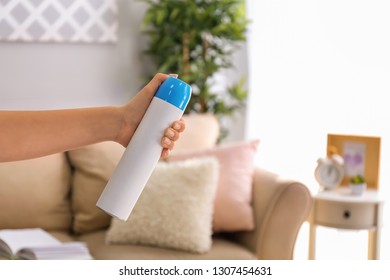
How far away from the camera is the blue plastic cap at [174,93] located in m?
0.93

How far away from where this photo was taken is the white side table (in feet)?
7.35

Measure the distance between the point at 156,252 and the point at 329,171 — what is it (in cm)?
63

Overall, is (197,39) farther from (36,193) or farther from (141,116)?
(141,116)

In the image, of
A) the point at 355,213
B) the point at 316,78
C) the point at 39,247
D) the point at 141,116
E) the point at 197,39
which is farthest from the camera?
the point at 197,39

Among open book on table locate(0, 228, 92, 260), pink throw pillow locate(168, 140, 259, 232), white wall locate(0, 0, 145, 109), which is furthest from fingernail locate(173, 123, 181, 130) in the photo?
pink throw pillow locate(168, 140, 259, 232)

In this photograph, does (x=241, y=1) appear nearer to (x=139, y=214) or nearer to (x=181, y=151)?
(x=181, y=151)

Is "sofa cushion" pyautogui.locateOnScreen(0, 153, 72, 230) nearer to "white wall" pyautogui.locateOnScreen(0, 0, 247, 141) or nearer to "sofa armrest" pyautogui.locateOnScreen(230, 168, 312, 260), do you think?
"white wall" pyautogui.locateOnScreen(0, 0, 247, 141)

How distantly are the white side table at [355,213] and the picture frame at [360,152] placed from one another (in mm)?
80

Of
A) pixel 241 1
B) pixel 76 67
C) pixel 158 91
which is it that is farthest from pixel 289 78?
pixel 158 91

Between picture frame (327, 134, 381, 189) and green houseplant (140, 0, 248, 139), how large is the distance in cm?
45

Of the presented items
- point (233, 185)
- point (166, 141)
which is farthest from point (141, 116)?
point (233, 185)

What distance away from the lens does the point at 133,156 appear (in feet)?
3.06

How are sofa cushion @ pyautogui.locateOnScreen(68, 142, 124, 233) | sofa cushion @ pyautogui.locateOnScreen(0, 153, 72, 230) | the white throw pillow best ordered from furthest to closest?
sofa cushion @ pyautogui.locateOnScreen(68, 142, 124, 233), the white throw pillow, sofa cushion @ pyautogui.locateOnScreen(0, 153, 72, 230)

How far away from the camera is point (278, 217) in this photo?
6.50 ft
